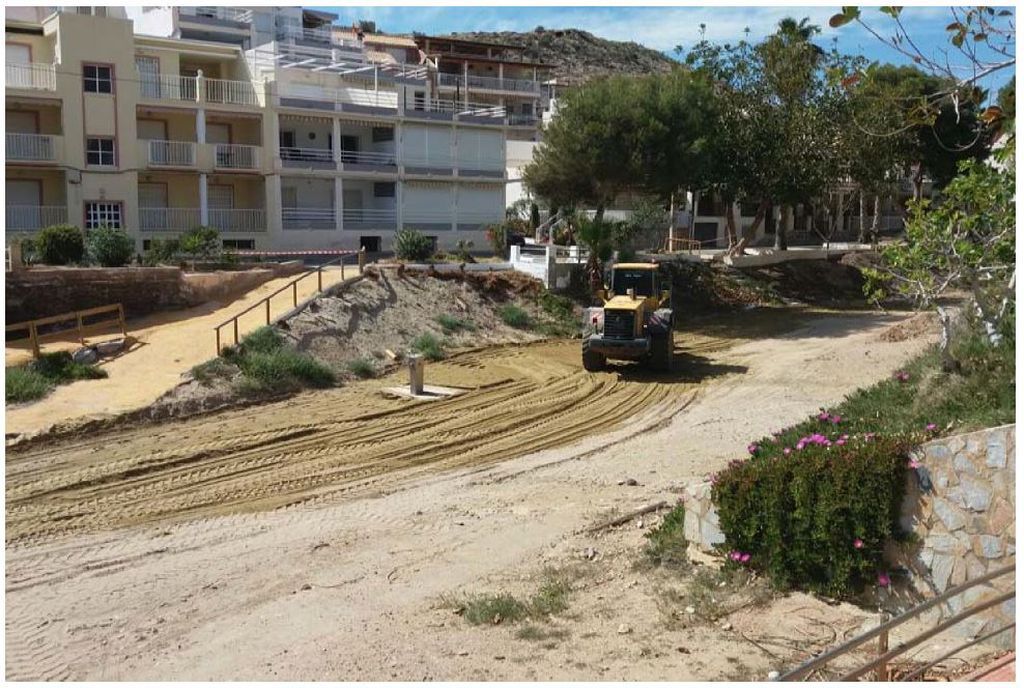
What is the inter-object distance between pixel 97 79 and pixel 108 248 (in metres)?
11.6

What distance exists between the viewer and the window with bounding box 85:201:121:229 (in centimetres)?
3694

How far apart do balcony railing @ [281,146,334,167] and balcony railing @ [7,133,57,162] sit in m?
8.94

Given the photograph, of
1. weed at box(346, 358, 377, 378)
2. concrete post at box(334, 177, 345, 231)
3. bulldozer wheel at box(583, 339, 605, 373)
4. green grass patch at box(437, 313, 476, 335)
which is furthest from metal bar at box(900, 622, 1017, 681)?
concrete post at box(334, 177, 345, 231)

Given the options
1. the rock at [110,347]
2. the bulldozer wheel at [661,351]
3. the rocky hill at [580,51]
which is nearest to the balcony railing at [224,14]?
the rock at [110,347]

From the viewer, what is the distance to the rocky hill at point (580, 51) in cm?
12631

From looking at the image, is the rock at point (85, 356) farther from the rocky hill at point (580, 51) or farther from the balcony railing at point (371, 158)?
the rocky hill at point (580, 51)

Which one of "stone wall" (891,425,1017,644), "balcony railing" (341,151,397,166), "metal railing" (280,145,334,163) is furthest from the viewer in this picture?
"balcony railing" (341,151,397,166)

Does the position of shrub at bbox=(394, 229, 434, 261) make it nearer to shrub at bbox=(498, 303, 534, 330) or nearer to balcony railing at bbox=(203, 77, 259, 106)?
shrub at bbox=(498, 303, 534, 330)

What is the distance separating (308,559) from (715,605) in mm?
5073

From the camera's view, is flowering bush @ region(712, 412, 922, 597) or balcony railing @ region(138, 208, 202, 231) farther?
balcony railing @ region(138, 208, 202, 231)

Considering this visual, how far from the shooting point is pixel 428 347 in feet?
89.9

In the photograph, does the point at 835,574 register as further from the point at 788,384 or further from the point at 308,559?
the point at 788,384

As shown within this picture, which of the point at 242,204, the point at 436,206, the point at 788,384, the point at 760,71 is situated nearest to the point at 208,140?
the point at 242,204

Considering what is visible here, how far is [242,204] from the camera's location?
4209 centimetres
